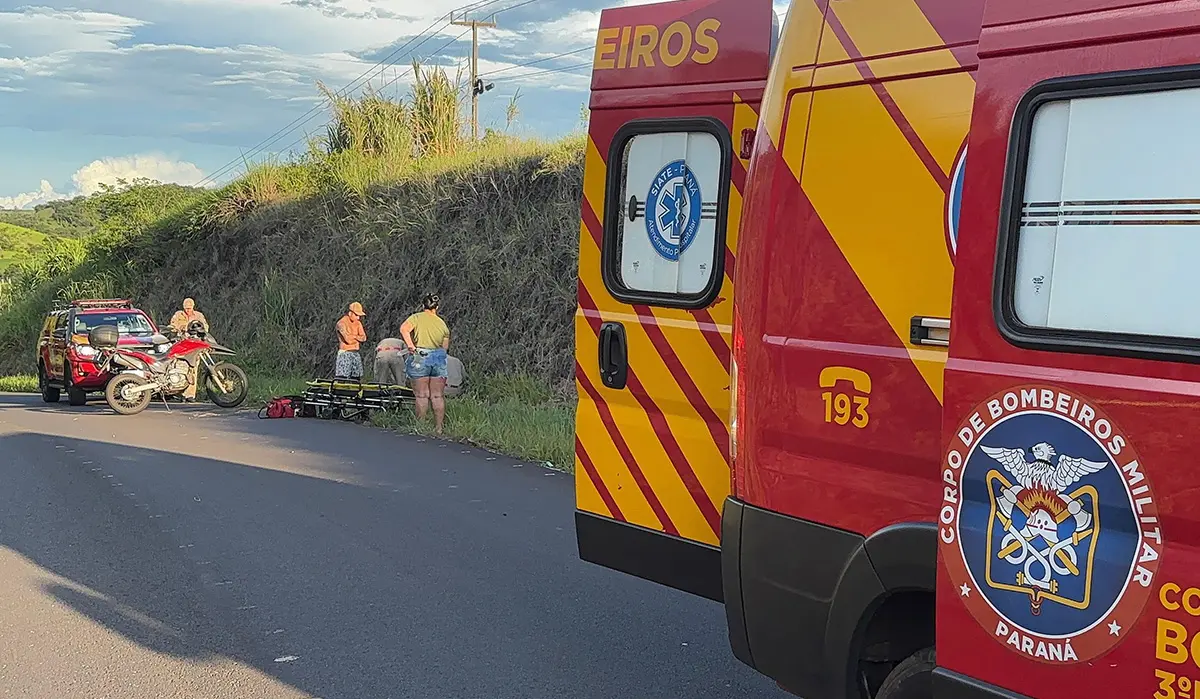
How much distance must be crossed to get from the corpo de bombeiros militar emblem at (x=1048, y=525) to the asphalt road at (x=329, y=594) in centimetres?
216

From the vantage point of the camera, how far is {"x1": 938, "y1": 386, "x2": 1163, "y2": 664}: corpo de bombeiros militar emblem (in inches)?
102

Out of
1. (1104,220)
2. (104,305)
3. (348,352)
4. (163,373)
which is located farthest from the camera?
(104,305)

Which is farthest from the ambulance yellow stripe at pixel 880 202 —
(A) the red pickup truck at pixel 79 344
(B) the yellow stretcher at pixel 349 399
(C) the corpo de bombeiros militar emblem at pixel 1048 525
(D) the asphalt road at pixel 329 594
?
(A) the red pickup truck at pixel 79 344

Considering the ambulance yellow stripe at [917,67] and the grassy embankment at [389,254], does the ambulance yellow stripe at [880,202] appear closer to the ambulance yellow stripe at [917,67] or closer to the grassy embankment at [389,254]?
the ambulance yellow stripe at [917,67]

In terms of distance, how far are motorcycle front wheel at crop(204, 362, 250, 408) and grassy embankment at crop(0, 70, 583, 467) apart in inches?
50.0

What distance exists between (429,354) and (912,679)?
34.8 feet

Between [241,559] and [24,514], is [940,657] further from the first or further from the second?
[24,514]

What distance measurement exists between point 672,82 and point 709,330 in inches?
43.2

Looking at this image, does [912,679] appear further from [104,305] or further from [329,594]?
[104,305]

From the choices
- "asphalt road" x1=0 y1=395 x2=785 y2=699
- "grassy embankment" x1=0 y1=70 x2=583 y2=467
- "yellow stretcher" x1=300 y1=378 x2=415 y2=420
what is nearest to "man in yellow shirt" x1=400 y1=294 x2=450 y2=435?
"grassy embankment" x1=0 y1=70 x2=583 y2=467

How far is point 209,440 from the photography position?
13125 millimetres

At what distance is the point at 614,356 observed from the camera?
5020 mm

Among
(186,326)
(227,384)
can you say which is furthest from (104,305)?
(227,384)

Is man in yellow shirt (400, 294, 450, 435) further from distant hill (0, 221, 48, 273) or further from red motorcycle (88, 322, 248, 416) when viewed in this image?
distant hill (0, 221, 48, 273)
